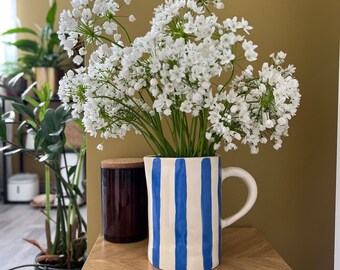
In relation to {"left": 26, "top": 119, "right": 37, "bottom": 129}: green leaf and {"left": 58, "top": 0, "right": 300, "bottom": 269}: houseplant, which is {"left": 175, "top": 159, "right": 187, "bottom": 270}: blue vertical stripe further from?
{"left": 26, "top": 119, "right": 37, "bottom": 129}: green leaf

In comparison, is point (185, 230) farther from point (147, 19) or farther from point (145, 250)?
point (147, 19)

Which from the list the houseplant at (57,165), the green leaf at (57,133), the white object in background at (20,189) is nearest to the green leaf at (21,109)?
the houseplant at (57,165)

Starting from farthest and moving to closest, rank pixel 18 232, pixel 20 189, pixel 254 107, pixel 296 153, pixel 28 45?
pixel 20 189 < pixel 28 45 < pixel 18 232 < pixel 296 153 < pixel 254 107

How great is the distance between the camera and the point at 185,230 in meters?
0.74

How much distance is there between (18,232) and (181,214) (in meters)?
2.36

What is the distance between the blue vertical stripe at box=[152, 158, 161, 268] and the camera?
0.75 meters

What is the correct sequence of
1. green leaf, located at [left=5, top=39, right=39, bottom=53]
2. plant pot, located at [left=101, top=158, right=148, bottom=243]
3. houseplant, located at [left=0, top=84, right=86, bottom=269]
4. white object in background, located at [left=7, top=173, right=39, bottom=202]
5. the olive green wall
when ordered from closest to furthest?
1. plant pot, located at [left=101, top=158, right=148, bottom=243]
2. the olive green wall
3. houseplant, located at [left=0, top=84, right=86, bottom=269]
4. green leaf, located at [left=5, top=39, right=39, bottom=53]
5. white object in background, located at [left=7, top=173, right=39, bottom=202]

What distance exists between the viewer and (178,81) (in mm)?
617

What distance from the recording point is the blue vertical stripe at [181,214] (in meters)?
0.73

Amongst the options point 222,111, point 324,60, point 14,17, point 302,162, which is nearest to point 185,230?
point 222,111

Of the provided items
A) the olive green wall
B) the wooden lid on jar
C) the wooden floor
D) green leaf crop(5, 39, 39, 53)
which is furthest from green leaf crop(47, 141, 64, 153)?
green leaf crop(5, 39, 39, 53)

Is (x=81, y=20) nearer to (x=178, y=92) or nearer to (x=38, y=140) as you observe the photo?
(x=178, y=92)

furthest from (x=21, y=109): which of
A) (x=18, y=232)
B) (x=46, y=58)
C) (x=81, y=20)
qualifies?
(x=46, y=58)

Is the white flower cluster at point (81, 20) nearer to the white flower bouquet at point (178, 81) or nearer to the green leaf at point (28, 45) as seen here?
the white flower bouquet at point (178, 81)
